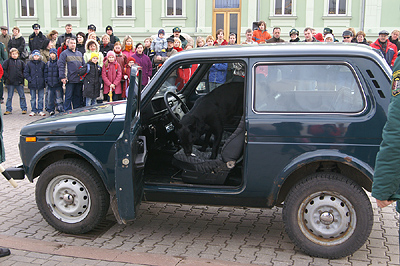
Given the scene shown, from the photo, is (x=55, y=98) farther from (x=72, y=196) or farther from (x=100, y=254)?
(x=100, y=254)

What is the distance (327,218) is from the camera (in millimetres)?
4344

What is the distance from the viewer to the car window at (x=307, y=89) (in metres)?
4.34

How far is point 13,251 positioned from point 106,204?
1.02 meters

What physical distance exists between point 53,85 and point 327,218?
33.8ft

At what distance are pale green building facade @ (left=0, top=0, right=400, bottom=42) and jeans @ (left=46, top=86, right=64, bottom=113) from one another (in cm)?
1193

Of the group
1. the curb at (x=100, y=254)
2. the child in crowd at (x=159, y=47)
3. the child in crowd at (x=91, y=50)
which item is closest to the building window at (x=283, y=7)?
the child in crowd at (x=159, y=47)

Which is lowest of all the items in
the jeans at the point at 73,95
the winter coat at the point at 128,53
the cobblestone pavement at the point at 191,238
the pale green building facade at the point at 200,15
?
the cobblestone pavement at the point at 191,238

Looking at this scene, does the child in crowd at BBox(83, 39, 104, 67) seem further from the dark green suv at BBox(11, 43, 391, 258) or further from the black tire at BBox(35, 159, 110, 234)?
the black tire at BBox(35, 159, 110, 234)

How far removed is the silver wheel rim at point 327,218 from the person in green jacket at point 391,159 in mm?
1651

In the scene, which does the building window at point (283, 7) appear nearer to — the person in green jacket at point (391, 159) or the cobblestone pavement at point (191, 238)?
the cobblestone pavement at point (191, 238)

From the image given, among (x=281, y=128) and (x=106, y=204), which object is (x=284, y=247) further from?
(x=106, y=204)

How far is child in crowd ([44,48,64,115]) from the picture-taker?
1291 cm

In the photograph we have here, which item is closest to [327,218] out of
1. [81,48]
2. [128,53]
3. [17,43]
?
[128,53]

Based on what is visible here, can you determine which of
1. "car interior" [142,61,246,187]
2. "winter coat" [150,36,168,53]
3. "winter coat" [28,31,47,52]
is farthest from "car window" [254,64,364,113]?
"winter coat" [28,31,47,52]
